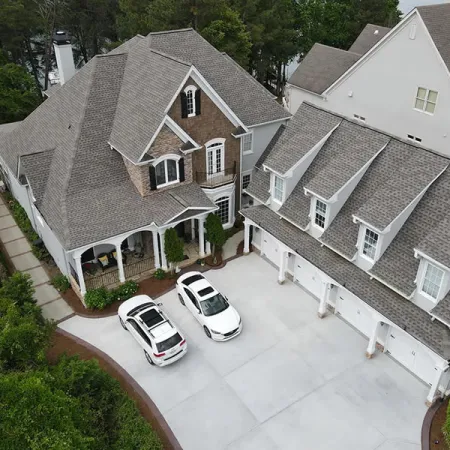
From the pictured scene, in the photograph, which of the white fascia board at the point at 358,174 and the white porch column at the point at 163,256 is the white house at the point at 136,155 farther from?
the white fascia board at the point at 358,174

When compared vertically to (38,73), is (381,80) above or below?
above

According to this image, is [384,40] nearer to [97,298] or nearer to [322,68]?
[322,68]

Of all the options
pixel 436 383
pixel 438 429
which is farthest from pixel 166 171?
pixel 438 429

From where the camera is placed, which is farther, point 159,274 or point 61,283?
point 159,274

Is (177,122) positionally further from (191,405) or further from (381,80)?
(381,80)

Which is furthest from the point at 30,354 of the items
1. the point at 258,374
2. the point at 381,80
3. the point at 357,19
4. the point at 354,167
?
the point at 357,19

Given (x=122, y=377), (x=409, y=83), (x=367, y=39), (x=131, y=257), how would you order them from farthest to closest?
(x=367, y=39)
(x=409, y=83)
(x=131, y=257)
(x=122, y=377)
